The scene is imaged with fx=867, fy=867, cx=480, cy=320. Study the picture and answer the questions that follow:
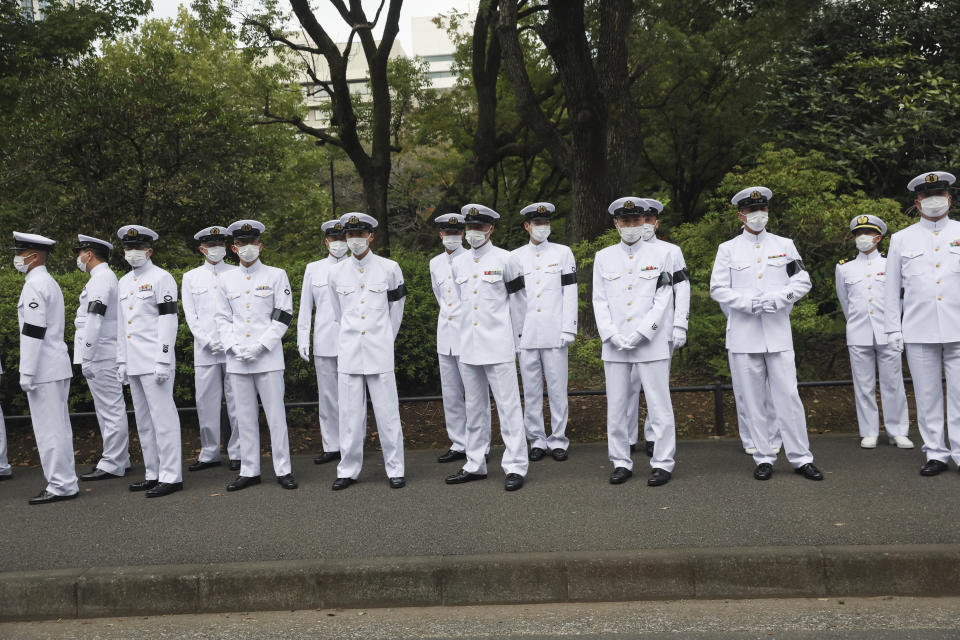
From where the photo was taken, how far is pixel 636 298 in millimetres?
6906

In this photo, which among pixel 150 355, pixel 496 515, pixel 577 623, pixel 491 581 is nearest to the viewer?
pixel 577 623

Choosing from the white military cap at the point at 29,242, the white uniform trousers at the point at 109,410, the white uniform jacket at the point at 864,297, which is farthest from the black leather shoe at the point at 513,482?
the white military cap at the point at 29,242

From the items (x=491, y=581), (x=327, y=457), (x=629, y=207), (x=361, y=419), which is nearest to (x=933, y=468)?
(x=629, y=207)

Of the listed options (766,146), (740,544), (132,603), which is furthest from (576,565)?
(766,146)

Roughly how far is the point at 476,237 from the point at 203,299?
102 inches

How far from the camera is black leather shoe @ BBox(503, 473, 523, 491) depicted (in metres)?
6.74

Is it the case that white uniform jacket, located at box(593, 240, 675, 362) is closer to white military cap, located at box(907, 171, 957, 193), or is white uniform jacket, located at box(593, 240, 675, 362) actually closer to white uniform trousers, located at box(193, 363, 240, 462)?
white military cap, located at box(907, 171, 957, 193)

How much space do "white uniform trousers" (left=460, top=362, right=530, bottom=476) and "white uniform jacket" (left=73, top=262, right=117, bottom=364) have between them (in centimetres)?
326

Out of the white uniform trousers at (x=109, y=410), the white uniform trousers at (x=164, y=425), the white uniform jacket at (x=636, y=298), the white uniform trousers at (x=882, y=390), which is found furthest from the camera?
the white uniform trousers at (x=109, y=410)

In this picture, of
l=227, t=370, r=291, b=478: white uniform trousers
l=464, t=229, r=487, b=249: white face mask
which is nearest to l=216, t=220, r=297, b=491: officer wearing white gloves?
l=227, t=370, r=291, b=478: white uniform trousers

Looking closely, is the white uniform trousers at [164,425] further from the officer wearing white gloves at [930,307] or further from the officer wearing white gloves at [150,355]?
the officer wearing white gloves at [930,307]

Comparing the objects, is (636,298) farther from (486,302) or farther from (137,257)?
(137,257)

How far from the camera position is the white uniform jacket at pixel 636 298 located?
6.83 metres

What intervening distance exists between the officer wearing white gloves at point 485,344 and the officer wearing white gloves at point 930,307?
301 centimetres
